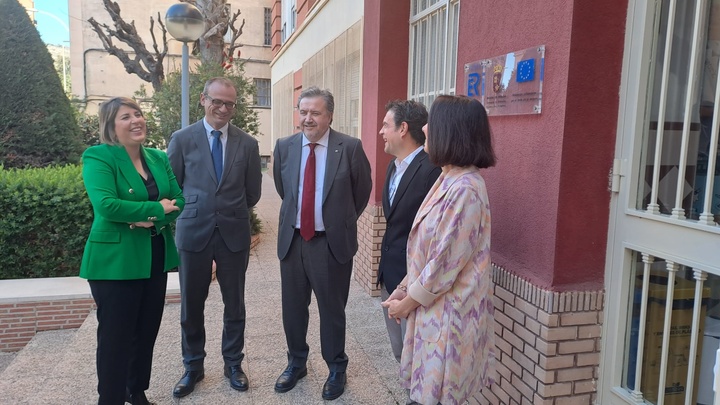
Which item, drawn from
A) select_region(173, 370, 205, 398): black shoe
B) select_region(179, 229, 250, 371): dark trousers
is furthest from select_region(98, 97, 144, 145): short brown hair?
select_region(173, 370, 205, 398): black shoe

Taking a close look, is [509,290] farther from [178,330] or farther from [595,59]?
[178,330]

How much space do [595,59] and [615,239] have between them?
0.90 m

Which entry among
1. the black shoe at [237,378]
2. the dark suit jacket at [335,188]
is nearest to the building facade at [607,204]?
the dark suit jacket at [335,188]

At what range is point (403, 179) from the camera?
121 inches

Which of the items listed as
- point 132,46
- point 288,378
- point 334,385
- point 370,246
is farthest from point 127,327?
point 132,46

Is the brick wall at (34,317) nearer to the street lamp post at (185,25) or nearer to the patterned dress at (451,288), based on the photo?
the street lamp post at (185,25)

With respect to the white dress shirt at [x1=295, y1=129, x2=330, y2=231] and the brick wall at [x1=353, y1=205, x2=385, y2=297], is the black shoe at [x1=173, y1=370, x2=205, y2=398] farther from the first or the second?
the brick wall at [x1=353, y1=205, x2=385, y2=297]

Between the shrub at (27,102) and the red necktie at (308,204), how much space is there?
276 inches

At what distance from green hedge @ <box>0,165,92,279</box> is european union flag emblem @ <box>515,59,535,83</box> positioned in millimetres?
4665

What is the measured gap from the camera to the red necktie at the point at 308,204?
3361 millimetres

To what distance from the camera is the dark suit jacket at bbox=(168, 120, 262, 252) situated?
11.1ft

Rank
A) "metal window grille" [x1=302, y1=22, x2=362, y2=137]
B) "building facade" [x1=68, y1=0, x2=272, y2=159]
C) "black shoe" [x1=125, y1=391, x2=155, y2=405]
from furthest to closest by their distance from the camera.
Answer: "building facade" [x1=68, y1=0, x2=272, y2=159] → "metal window grille" [x1=302, y1=22, x2=362, y2=137] → "black shoe" [x1=125, y1=391, x2=155, y2=405]

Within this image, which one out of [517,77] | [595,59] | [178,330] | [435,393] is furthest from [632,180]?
[178,330]

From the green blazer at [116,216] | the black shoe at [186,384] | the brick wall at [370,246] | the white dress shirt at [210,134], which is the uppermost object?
the white dress shirt at [210,134]
